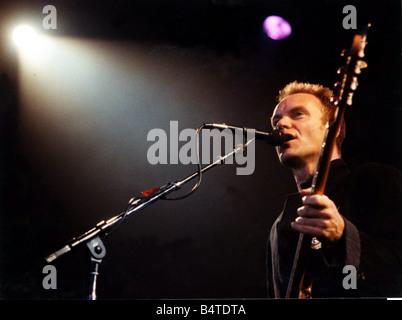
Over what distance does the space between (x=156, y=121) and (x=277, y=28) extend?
871 millimetres

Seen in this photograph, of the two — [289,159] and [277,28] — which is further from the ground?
[277,28]

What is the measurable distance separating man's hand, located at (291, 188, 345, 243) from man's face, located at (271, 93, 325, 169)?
1.66 ft

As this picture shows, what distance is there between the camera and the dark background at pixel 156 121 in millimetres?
2217

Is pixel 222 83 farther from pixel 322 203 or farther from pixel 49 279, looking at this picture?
pixel 49 279

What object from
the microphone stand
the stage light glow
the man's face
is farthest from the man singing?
the stage light glow

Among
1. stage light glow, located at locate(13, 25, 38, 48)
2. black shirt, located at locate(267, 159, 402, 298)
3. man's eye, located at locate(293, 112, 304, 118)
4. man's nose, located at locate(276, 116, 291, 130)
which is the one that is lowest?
black shirt, located at locate(267, 159, 402, 298)

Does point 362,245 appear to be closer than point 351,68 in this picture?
No

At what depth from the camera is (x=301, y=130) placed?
208 cm

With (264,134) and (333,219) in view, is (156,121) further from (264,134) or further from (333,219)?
(333,219)

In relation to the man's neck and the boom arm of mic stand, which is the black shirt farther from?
the boom arm of mic stand

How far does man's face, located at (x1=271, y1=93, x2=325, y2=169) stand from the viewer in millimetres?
2074

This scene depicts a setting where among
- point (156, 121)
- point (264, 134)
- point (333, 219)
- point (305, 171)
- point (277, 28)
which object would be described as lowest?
point (333, 219)

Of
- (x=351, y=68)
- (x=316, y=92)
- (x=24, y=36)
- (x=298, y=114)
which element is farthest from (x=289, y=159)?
(x=24, y=36)

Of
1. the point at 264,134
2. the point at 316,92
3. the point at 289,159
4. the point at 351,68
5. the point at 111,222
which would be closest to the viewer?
the point at 351,68
